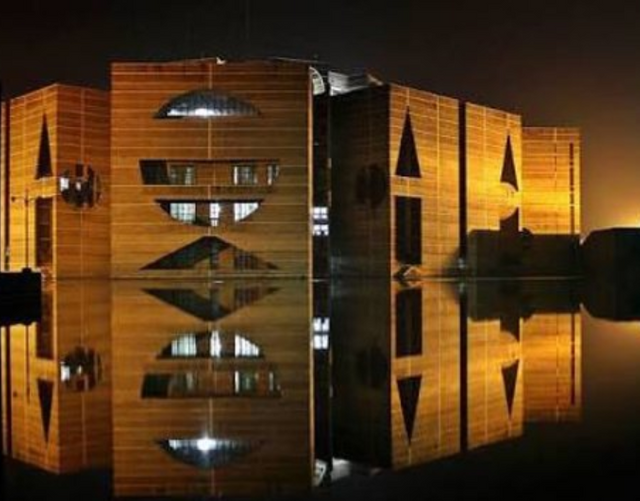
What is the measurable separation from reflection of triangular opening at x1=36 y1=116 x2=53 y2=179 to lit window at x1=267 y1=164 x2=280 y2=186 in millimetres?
17727

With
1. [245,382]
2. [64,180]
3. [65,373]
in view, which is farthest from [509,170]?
[245,382]

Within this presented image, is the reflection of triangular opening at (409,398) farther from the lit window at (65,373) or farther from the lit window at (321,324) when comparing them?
the lit window at (321,324)

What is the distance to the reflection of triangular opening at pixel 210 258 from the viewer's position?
203ft

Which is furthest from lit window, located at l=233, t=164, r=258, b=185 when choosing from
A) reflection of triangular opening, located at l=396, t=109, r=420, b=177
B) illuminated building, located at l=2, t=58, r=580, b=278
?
reflection of triangular opening, located at l=396, t=109, r=420, b=177

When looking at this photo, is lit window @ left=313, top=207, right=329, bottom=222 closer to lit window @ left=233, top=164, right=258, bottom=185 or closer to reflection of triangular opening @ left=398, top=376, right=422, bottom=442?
lit window @ left=233, top=164, right=258, bottom=185

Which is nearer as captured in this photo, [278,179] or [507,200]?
[278,179]

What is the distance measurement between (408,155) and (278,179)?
12.1 metres

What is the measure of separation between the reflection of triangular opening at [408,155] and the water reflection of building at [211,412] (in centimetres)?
5115

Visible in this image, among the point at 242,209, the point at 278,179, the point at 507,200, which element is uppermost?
the point at 278,179

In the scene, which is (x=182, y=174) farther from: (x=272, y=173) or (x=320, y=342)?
(x=320, y=342)

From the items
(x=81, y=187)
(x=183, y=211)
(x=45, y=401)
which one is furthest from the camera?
(x=81, y=187)

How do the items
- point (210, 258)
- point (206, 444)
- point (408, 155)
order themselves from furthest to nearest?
point (408, 155) < point (210, 258) < point (206, 444)

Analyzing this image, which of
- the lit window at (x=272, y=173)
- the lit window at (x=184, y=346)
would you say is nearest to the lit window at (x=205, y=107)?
the lit window at (x=272, y=173)

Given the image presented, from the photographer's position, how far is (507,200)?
256ft
